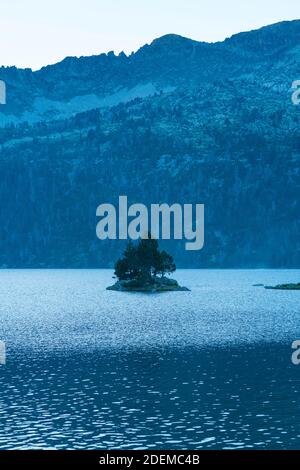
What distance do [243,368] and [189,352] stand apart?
587 inches

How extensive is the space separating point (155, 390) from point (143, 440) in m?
19.7

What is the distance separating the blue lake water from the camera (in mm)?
62375

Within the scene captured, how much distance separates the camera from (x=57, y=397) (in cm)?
7656

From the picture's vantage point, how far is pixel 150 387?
8212 cm

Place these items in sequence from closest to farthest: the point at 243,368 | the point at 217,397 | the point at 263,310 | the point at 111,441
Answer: the point at 111,441 → the point at 217,397 → the point at 243,368 → the point at 263,310

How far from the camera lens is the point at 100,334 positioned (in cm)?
13225

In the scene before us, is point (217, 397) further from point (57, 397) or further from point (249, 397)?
point (57, 397)

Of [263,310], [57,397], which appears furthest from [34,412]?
[263,310]

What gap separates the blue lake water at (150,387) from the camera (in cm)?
6238

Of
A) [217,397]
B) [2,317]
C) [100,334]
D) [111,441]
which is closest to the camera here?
[111,441]
